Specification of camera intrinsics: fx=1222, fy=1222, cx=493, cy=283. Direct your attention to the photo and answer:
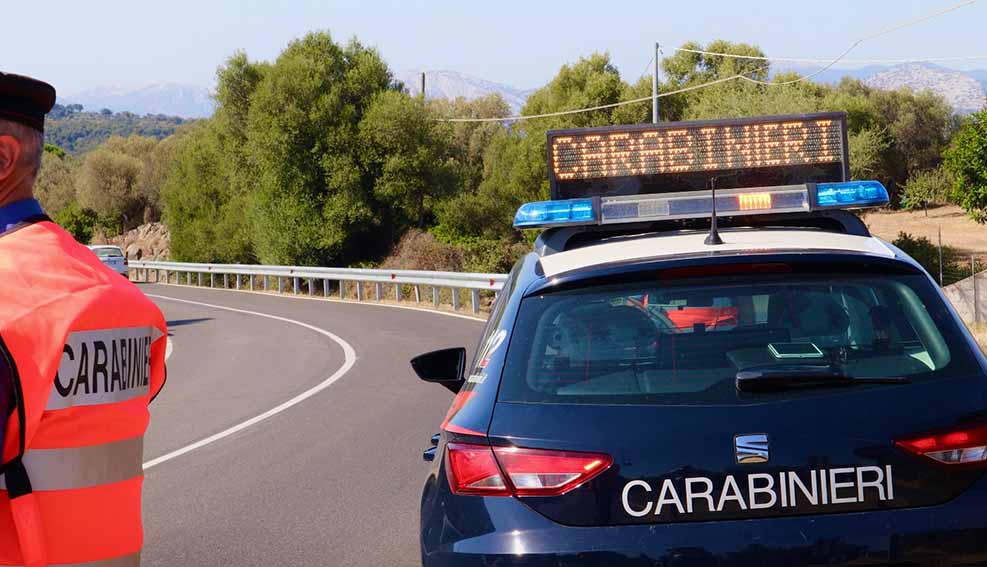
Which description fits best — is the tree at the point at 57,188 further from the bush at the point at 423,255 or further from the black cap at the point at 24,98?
the black cap at the point at 24,98

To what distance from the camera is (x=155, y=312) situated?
2.43 meters

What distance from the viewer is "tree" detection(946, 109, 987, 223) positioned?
3625 centimetres

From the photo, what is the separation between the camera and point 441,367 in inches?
201

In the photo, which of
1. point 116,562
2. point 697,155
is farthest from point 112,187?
point 116,562

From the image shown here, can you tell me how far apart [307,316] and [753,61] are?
190ft

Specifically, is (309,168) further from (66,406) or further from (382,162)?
(66,406)

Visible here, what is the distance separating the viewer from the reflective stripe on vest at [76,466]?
2.11 m

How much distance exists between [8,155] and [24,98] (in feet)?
0.38

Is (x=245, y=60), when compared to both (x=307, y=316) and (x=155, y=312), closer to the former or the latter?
(x=307, y=316)

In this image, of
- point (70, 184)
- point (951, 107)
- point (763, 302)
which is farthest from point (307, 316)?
point (70, 184)

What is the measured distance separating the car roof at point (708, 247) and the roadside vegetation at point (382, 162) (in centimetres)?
3495

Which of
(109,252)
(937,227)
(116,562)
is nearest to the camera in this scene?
(116,562)

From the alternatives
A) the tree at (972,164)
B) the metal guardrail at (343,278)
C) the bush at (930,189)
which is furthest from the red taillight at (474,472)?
the bush at (930,189)

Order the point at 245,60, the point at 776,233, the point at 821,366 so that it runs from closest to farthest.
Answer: the point at 821,366, the point at 776,233, the point at 245,60
